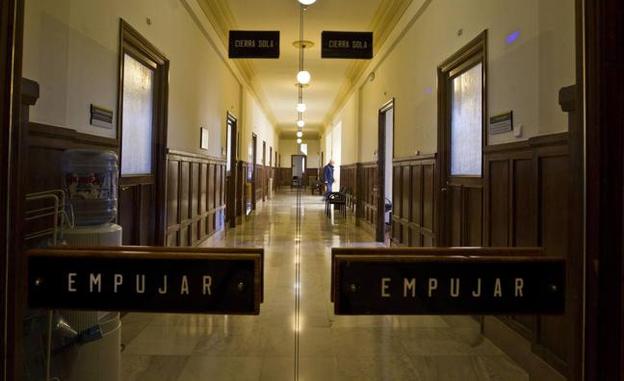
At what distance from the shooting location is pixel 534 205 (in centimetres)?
267

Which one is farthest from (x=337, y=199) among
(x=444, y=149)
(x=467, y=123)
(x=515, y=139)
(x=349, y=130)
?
(x=515, y=139)

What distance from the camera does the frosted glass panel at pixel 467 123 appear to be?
3.66 meters

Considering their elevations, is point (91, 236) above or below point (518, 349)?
above

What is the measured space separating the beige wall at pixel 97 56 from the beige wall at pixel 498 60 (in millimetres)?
2739

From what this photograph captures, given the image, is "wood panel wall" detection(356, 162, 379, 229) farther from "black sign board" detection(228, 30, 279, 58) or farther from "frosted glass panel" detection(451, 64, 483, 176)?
"frosted glass panel" detection(451, 64, 483, 176)

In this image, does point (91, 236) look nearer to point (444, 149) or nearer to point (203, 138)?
point (444, 149)

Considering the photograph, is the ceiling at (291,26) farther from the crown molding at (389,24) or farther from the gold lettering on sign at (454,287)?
the gold lettering on sign at (454,287)

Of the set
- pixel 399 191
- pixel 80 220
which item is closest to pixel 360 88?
pixel 399 191

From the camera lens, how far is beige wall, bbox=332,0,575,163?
236 cm

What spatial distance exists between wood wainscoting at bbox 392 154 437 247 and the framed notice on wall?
3036mm

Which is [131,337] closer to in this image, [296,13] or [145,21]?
[145,21]

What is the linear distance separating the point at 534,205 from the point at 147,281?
243 cm

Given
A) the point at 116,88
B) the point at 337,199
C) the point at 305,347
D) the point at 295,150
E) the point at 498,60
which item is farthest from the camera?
the point at 295,150
